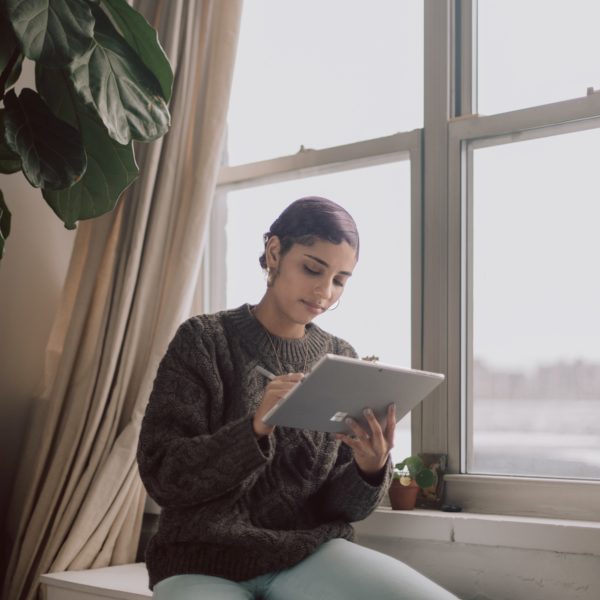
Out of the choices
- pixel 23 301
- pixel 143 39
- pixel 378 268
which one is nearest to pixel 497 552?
pixel 378 268

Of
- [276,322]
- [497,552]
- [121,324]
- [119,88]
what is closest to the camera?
[119,88]

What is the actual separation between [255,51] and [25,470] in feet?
4.74

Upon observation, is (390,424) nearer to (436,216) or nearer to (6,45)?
(436,216)

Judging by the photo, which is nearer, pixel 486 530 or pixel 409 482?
pixel 486 530

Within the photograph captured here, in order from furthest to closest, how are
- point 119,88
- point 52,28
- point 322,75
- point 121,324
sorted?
point 322,75, point 121,324, point 119,88, point 52,28

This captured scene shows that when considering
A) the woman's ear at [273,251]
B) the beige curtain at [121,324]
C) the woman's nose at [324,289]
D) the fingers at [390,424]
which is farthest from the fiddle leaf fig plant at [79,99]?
the beige curtain at [121,324]

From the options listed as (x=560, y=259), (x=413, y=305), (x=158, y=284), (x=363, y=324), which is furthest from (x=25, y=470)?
(x=560, y=259)

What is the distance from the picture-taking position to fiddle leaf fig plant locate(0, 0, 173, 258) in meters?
1.42

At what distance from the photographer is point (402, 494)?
6.93 feet

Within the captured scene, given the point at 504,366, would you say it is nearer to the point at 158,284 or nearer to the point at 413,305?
the point at 413,305

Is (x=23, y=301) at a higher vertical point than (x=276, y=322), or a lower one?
higher

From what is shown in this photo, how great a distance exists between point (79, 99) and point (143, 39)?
237 mm

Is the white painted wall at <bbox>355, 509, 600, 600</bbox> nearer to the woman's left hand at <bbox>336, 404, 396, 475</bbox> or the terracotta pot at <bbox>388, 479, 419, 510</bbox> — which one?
the terracotta pot at <bbox>388, 479, 419, 510</bbox>

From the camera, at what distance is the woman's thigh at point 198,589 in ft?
4.77
